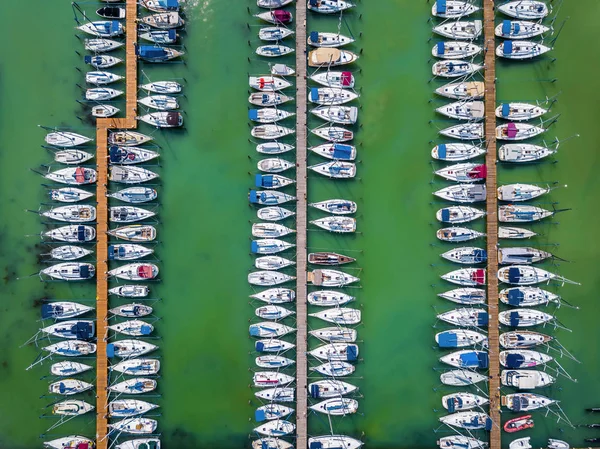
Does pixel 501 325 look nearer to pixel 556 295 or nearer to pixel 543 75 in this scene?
pixel 556 295

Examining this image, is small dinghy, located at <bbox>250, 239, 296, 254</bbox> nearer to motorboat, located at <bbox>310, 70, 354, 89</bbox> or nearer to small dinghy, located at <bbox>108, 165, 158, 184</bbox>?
small dinghy, located at <bbox>108, 165, 158, 184</bbox>

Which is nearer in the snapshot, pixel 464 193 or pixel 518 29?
pixel 464 193

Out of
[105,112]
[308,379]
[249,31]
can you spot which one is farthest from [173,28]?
[308,379]

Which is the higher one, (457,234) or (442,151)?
(442,151)

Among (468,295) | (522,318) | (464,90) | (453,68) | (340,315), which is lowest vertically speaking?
(522,318)

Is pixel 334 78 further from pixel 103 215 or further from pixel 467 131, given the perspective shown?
pixel 103 215

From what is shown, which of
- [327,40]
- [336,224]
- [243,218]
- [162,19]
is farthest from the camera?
[243,218]

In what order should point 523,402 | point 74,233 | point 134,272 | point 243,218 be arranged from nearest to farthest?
point 523,402 < point 134,272 < point 74,233 < point 243,218

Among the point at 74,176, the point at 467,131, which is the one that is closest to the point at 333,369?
the point at 467,131
